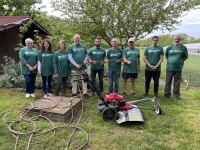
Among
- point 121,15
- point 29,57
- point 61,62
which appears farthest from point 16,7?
point 61,62

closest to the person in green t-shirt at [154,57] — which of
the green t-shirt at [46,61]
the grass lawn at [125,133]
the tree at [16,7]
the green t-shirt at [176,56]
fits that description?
the green t-shirt at [176,56]

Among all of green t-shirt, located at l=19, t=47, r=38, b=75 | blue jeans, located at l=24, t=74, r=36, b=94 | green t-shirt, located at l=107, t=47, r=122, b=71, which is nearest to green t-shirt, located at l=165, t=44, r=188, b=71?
green t-shirt, located at l=107, t=47, r=122, b=71

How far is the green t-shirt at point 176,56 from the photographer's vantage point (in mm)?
4934

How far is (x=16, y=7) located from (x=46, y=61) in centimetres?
1468

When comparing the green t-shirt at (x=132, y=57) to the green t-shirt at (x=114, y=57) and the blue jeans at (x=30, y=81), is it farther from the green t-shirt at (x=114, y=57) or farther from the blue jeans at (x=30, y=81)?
the blue jeans at (x=30, y=81)

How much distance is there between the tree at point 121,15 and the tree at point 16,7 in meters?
7.79

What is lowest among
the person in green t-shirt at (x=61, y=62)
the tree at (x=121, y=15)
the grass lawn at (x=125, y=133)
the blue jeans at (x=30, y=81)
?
the grass lawn at (x=125, y=133)

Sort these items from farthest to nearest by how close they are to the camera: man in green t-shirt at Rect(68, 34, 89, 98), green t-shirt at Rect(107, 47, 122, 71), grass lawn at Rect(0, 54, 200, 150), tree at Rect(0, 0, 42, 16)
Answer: tree at Rect(0, 0, 42, 16) → green t-shirt at Rect(107, 47, 122, 71) → man in green t-shirt at Rect(68, 34, 89, 98) → grass lawn at Rect(0, 54, 200, 150)

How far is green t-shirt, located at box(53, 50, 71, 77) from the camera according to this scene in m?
4.85

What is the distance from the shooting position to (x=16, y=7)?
16.8 m

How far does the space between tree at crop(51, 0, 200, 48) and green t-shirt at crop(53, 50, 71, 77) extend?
4.88m

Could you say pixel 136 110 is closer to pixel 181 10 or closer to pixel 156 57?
pixel 156 57

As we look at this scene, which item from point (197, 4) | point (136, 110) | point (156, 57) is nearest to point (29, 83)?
point (136, 110)

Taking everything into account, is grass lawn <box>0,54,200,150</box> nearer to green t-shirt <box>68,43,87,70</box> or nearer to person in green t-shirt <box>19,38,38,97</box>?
person in green t-shirt <box>19,38,38,97</box>
